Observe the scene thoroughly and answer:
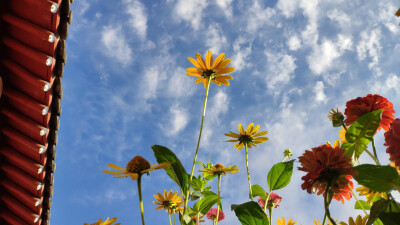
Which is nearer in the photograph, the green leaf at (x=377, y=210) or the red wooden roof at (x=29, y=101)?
the green leaf at (x=377, y=210)

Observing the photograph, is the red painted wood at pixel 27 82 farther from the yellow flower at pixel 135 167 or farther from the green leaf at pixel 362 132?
the green leaf at pixel 362 132

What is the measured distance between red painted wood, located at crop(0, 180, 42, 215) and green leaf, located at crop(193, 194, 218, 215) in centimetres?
140

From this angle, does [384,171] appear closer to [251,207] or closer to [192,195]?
[251,207]

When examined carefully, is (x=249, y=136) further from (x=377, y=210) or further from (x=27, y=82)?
(x=27, y=82)

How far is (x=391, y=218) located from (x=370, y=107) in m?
0.45

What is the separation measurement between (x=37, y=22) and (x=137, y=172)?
3.64 ft

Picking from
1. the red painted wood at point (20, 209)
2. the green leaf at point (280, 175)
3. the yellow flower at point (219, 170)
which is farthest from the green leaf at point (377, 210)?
the red painted wood at point (20, 209)

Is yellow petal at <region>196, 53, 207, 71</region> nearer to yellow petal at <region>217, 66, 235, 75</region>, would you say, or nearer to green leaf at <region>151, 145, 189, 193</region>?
yellow petal at <region>217, 66, 235, 75</region>

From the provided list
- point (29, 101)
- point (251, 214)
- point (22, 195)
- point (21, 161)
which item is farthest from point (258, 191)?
point (22, 195)

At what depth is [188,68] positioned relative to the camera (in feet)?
4.49

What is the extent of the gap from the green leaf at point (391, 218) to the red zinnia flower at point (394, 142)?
0.60 ft

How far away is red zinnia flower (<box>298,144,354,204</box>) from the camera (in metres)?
0.76

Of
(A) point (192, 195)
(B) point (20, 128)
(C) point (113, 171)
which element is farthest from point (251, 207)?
(B) point (20, 128)

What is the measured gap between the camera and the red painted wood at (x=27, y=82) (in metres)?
1.67
